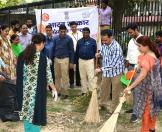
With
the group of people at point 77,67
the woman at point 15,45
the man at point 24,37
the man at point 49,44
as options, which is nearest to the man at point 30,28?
the group of people at point 77,67

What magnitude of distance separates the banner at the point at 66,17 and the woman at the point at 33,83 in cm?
573

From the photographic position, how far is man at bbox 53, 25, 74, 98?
10656mm

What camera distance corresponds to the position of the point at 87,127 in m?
8.27

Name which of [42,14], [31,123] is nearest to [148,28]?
[42,14]

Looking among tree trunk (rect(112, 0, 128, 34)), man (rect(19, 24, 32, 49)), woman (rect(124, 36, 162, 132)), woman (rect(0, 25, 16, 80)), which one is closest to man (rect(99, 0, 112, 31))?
tree trunk (rect(112, 0, 128, 34))

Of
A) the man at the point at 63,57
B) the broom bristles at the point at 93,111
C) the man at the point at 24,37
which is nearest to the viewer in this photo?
the broom bristles at the point at 93,111

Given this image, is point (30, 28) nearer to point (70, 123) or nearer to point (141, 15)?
point (141, 15)

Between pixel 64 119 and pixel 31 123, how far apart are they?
2.50m

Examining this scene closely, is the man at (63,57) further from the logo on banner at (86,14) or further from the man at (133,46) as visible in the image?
the man at (133,46)

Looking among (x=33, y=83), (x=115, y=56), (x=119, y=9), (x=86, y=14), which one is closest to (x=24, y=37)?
(x=86, y=14)

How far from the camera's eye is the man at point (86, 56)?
10.4 metres

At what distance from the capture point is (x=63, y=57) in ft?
35.3

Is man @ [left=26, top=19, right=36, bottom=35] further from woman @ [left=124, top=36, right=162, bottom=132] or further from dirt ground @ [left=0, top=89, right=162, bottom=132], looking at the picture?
woman @ [left=124, top=36, right=162, bottom=132]

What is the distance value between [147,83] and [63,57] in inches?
156
